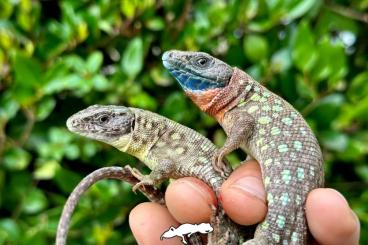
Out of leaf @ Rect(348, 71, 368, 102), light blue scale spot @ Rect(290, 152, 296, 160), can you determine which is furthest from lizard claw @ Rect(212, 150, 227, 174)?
leaf @ Rect(348, 71, 368, 102)

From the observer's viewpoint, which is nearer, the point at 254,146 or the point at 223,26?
the point at 254,146

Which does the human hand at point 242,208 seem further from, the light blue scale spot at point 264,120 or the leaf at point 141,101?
the leaf at point 141,101

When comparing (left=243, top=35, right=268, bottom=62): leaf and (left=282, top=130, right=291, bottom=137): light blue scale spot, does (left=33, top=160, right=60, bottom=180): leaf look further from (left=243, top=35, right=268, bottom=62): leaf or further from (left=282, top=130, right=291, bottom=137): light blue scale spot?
(left=282, top=130, right=291, bottom=137): light blue scale spot

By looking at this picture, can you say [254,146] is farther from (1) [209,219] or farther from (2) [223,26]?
(2) [223,26]

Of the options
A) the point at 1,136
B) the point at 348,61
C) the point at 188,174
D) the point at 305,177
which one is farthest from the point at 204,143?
the point at 348,61

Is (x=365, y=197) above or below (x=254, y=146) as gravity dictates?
below

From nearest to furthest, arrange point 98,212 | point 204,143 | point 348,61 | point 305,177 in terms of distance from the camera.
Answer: point 305,177 < point 204,143 < point 98,212 < point 348,61

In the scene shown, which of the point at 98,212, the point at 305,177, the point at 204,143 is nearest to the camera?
the point at 305,177
